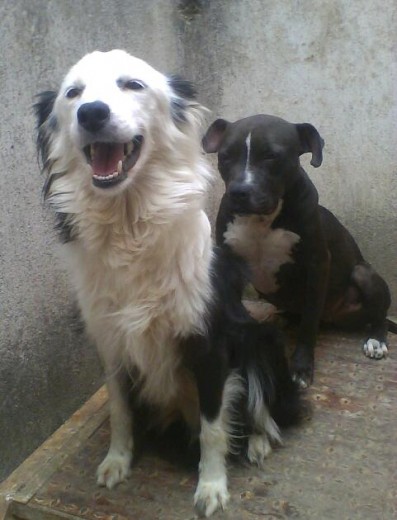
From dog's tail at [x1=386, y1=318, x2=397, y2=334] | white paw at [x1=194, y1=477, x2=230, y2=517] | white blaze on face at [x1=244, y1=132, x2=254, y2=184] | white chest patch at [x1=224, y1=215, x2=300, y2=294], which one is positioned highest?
white blaze on face at [x1=244, y1=132, x2=254, y2=184]

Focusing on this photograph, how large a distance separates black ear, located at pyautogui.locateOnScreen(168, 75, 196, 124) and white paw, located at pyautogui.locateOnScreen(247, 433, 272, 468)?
1.05 metres

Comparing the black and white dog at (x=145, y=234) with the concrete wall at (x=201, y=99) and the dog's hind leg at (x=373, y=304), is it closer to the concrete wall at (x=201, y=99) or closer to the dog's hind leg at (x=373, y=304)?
the concrete wall at (x=201, y=99)

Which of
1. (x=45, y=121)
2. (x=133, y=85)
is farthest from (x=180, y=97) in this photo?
(x=45, y=121)

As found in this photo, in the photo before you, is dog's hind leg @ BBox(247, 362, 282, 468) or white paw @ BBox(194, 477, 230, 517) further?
dog's hind leg @ BBox(247, 362, 282, 468)

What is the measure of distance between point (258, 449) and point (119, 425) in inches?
18.2

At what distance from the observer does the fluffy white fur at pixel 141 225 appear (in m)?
1.59

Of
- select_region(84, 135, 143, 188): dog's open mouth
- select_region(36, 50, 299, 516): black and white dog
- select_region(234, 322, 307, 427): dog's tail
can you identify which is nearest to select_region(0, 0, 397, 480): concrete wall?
select_region(36, 50, 299, 516): black and white dog

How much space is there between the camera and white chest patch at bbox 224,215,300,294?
2289 millimetres

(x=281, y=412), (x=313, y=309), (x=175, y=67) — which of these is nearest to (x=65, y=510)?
(x=281, y=412)

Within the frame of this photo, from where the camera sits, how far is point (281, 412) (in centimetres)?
196

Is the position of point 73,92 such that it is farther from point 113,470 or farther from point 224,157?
point 113,470

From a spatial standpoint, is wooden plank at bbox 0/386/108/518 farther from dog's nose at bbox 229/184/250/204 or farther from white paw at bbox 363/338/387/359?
white paw at bbox 363/338/387/359

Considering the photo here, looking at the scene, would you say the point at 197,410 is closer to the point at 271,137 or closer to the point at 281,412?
the point at 281,412

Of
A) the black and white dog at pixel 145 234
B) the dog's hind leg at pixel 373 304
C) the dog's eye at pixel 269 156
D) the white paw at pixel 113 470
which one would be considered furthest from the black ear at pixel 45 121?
the dog's hind leg at pixel 373 304
